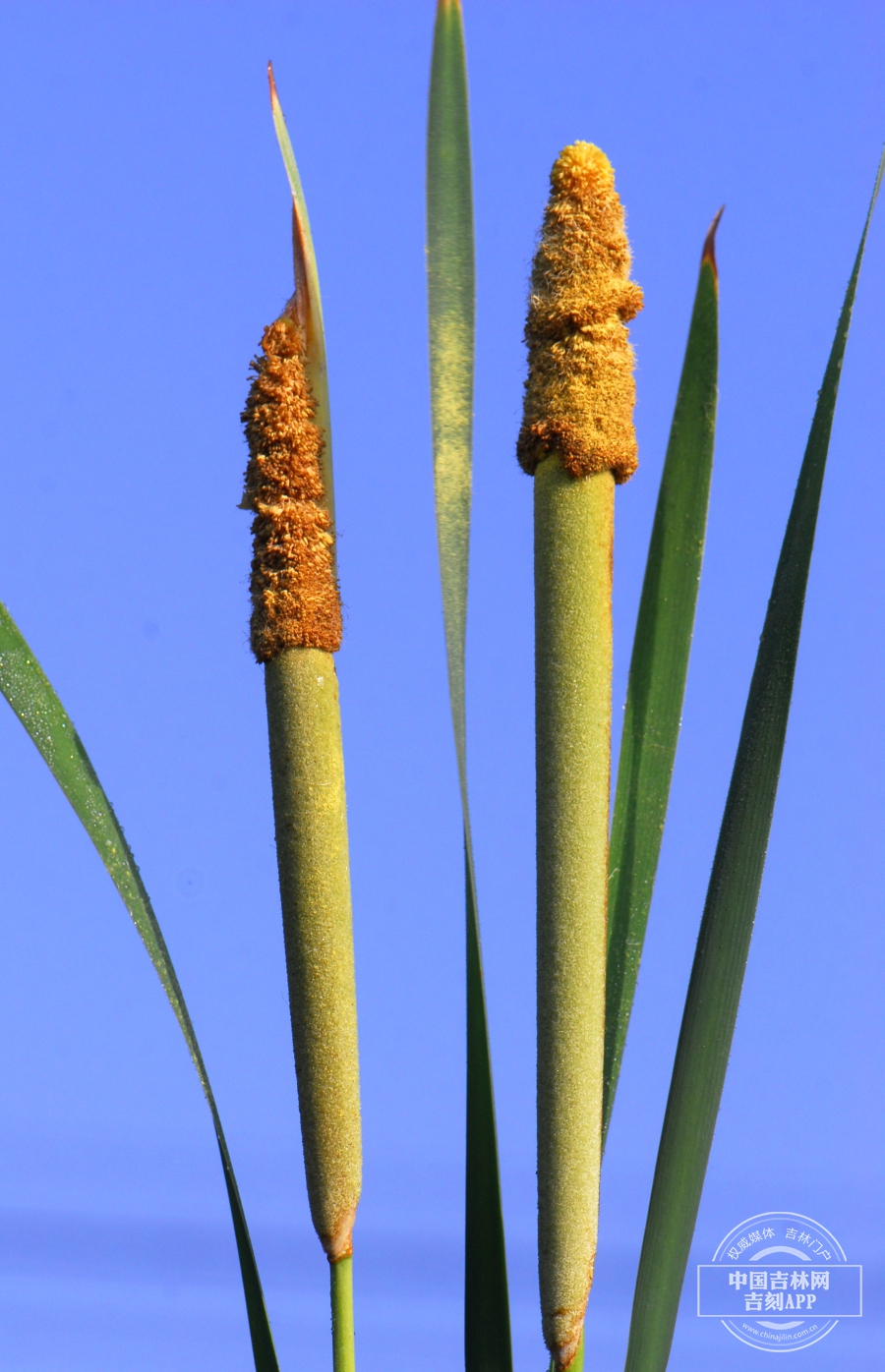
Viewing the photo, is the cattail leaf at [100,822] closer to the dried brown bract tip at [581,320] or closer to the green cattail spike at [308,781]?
the green cattail spike at [308,781]

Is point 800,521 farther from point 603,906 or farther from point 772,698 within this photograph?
point 603,906

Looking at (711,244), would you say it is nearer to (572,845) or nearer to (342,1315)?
(572,845)

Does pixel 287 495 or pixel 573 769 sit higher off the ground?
pixel 287 495

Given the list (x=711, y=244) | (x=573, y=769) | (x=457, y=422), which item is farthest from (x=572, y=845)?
(x=711, y=244)

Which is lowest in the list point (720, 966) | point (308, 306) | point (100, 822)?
point (720, 966)

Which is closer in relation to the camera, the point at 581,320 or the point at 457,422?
the point at 457,422

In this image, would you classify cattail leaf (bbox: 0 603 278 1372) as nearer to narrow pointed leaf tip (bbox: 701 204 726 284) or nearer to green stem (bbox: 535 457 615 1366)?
green stem (bbox: 535 457 615 1366)

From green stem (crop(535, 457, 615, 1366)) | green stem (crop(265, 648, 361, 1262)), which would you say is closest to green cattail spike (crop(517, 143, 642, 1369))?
green stem (crop(535, 457, 615, 1366))
